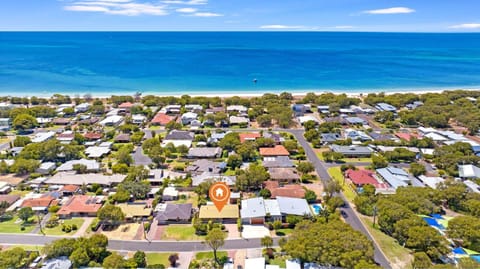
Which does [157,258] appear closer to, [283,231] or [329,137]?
[283,231]

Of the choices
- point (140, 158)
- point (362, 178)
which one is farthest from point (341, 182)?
point (140, 158)

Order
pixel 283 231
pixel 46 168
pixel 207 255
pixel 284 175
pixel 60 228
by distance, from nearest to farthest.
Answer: pixel 207 255
pixel 283 231
pixel 60 228
pixel 284 175
pixel 46 168

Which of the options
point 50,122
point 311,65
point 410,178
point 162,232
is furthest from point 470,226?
point 311,65

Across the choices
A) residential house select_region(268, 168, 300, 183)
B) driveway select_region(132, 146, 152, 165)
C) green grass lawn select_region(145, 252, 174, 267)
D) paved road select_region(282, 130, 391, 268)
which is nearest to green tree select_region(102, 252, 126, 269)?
green grass lawn select_region(145, 252, 174, 267)

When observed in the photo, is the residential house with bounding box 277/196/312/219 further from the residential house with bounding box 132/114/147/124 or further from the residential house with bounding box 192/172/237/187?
the residential house with bounding box 132/114/147/124

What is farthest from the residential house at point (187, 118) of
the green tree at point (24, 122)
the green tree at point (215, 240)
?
the green tree at point (215, 240)

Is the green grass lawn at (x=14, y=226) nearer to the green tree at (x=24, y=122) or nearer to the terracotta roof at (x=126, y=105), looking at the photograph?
the green tree at (x=24, y=122)
